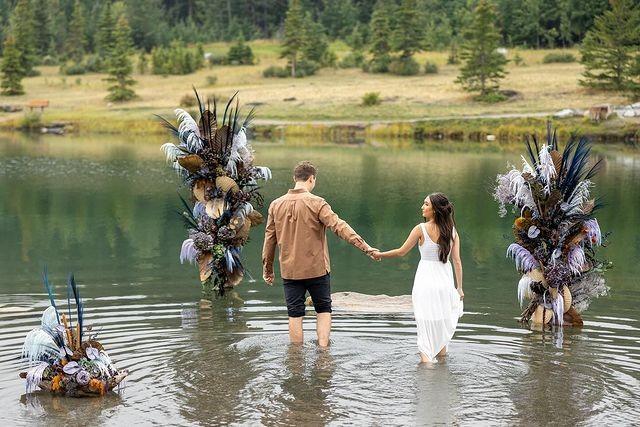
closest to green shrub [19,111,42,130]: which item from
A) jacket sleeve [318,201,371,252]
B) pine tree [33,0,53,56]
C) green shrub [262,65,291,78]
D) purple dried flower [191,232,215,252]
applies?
green shrub [262,65,291,78]

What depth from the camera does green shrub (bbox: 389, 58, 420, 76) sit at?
88.3m

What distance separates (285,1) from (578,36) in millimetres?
54261

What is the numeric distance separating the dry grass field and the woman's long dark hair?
182 ft

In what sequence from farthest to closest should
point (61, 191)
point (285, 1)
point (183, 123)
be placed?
point (285, 1), point (61, 191), point (183, 123)

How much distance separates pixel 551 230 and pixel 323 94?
6515 centimetres

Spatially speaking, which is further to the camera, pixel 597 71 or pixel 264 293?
pixel 597 71

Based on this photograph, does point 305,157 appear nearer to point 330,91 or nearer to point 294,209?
point 330,91

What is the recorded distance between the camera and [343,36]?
122188 millimetres

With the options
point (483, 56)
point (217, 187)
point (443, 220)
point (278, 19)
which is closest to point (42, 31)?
point (278, 19)

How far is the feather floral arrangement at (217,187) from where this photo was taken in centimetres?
1580

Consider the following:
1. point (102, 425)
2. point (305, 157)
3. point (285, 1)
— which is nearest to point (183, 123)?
point (102, 425)

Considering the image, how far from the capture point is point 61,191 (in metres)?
33.8

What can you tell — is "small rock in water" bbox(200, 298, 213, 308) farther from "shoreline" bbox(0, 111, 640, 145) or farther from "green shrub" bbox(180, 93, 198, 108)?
"green shrub" bbox(180, 93, 198, 108)

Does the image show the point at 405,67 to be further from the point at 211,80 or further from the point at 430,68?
the point at 211,80
